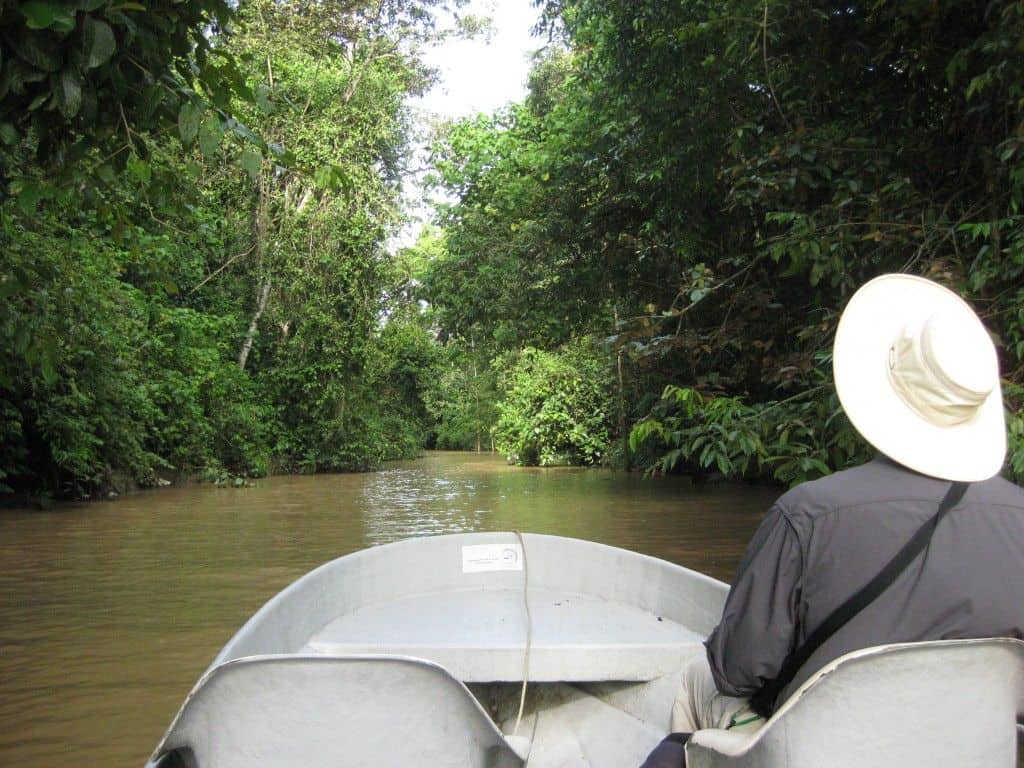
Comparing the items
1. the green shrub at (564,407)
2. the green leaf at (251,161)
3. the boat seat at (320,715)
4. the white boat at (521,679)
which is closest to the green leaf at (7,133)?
the green leaf at (251,161)

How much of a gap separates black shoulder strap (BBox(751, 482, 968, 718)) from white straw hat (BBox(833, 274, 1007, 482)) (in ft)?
0.23

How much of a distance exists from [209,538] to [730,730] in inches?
365

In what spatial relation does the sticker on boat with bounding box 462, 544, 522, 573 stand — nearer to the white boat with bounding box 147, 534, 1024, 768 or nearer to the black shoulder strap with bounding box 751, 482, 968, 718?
the white boat with bounding box 147, 534, 1024, 768

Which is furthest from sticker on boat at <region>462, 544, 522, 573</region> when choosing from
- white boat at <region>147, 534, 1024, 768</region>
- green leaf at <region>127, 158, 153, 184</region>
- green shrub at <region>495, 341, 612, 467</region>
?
green shrub at <region>495, 341, 612, 467</region>

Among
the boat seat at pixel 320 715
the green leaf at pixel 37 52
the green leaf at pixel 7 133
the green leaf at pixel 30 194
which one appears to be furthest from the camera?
the green leaf at pixel 30 194

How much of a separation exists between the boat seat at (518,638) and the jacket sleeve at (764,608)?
145cm

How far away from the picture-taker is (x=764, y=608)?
6.81 feet

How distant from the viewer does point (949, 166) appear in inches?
280

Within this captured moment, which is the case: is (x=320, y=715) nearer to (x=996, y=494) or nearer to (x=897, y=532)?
(x=897, y=532)

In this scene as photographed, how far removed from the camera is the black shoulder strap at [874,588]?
1.95 m

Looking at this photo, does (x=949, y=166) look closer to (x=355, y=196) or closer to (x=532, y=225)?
(x=532, y=225)

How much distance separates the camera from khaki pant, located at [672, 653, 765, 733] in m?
2.38

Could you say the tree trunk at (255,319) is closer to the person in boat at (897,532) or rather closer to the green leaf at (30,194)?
the green leaf at (30,194)

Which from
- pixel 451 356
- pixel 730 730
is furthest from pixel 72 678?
pixel 451 356
